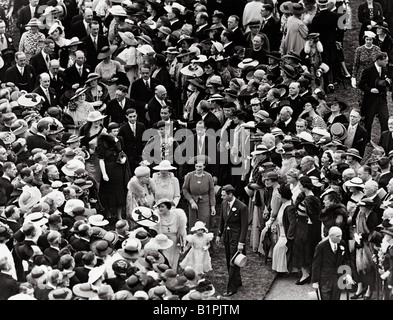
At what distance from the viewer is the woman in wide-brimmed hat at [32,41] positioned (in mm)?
27812

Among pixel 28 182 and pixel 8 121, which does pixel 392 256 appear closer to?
pixel 28 182

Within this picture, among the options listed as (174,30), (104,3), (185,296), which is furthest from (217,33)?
(185,296)

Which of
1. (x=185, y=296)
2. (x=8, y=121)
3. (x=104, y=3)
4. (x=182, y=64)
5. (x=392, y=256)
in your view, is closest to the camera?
(x=185, y=296)

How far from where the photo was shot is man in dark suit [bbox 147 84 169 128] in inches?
1006

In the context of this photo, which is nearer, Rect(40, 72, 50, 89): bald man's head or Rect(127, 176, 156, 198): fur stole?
Rect(127, 176, 156, 198): fur stole

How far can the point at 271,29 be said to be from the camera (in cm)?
2859

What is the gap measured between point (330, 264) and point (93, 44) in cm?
905

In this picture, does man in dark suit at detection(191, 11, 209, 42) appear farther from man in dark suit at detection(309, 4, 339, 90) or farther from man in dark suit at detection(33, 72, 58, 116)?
man in dark suit at detection(33, 72, 58, 116)

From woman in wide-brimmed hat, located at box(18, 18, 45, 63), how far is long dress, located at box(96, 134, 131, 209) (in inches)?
178

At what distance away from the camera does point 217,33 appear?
27844 millimetres

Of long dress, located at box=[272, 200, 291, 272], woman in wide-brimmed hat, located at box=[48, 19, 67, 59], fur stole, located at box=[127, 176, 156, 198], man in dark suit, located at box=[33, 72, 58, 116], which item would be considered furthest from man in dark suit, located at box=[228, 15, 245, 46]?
long dress, located at box=[272, 200, 291, 272]

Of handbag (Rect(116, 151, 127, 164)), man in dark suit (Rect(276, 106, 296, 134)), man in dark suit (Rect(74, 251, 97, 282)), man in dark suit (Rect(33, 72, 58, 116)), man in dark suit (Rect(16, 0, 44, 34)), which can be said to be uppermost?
man in dark suit (Rect(16, 0, 44, 34))

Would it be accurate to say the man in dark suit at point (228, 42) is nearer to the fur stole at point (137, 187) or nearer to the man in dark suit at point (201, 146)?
the man in dark suit at point (201, 146)

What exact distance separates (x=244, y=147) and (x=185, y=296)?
246 inches
